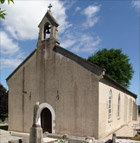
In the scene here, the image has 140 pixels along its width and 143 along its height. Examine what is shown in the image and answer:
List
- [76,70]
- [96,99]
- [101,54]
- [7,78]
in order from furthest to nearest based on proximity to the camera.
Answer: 1. [101,54]
2. [7,78]
3. [76,70]
4. [96,99]

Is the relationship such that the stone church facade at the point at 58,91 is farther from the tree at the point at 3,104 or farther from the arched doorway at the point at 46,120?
the tree at the point at 3,104

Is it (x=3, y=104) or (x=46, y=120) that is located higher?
(x=46, y=120)

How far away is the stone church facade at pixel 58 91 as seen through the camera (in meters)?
12.2

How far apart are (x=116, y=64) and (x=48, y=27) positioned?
22.5 metres

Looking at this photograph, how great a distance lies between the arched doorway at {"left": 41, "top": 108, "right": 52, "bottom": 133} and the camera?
46.6 feet

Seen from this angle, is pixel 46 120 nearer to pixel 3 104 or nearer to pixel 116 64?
pixel 3 104

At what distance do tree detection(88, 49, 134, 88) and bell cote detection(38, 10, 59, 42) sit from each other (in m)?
21.8

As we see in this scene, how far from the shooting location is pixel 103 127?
1266 cm

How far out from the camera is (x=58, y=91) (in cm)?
1359

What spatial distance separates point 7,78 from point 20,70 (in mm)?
1856

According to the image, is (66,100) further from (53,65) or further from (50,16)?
(50,16)

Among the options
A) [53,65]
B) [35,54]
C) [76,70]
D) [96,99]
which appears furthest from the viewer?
[35,54]

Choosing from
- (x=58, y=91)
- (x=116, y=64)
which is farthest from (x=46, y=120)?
(x=116, y=64)

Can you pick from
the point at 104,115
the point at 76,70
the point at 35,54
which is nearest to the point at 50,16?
the point at 35,54
